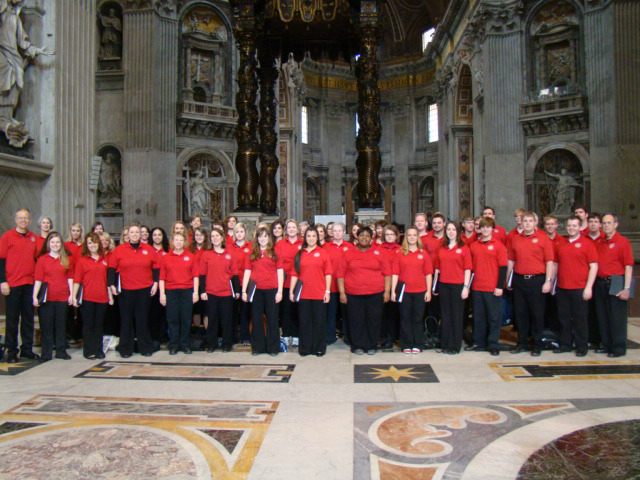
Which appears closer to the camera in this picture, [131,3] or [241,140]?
[241,140]

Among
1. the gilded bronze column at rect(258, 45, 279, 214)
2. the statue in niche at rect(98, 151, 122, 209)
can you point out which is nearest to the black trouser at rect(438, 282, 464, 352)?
the gilded bronze column at rect(258, 45, 279, 214)

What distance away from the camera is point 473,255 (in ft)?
24.6

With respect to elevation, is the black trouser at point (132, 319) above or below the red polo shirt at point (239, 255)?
below

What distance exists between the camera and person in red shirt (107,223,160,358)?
7.34m

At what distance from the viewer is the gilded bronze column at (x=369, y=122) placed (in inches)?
402

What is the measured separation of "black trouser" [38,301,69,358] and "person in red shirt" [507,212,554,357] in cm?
602

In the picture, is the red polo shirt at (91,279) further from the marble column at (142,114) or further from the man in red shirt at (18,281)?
the marble column at (142,114)

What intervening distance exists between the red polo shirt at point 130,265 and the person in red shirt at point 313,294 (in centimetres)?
201

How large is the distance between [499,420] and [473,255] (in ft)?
10.5

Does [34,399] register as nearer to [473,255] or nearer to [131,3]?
[473,255]

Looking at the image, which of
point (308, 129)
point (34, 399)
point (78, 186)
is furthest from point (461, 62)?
point (34, 399)

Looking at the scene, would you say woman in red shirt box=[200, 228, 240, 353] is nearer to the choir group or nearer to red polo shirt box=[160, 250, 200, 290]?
the choir group

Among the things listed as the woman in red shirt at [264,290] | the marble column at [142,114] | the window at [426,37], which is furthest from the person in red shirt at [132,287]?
the window at [426,37]

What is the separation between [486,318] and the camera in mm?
7516
